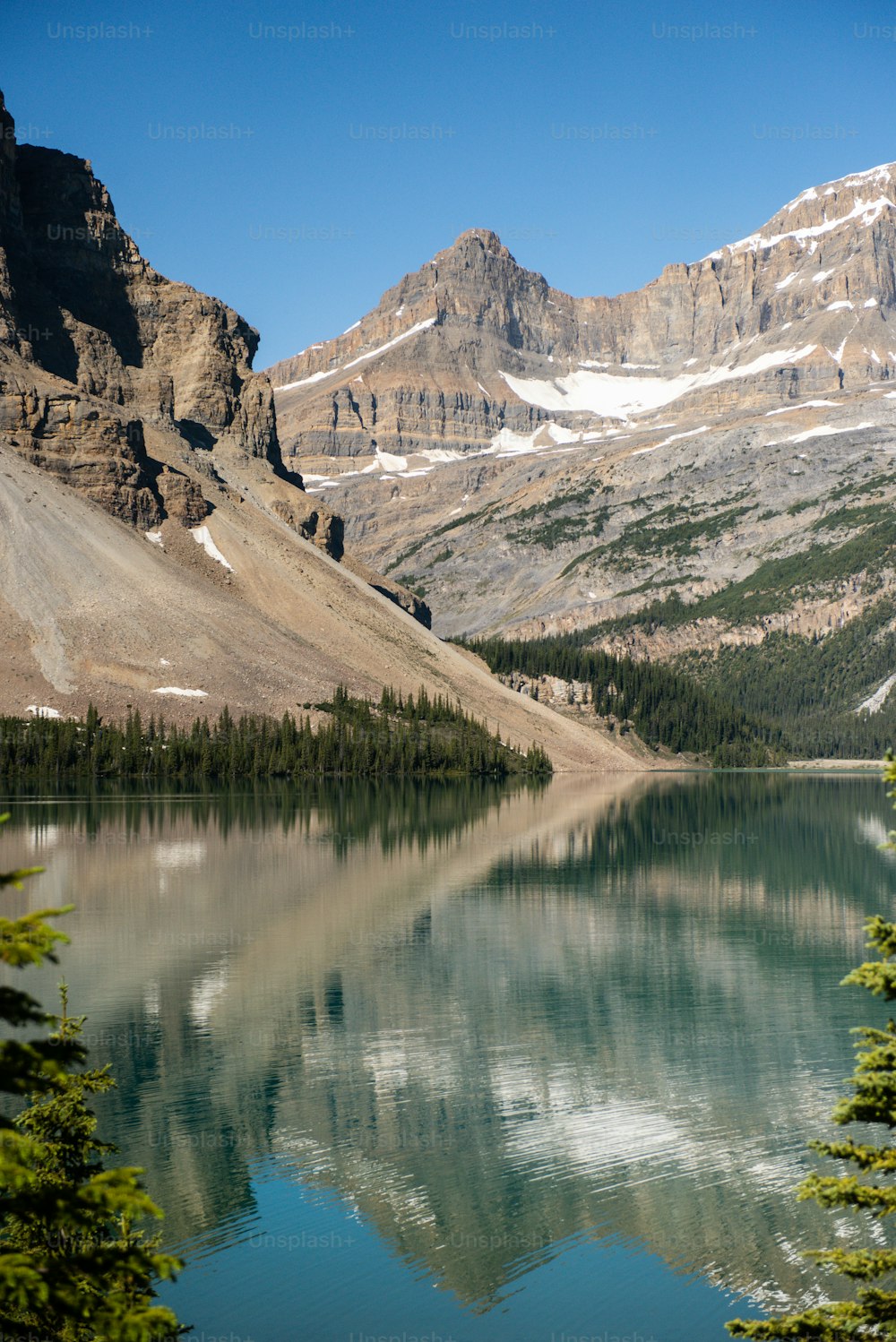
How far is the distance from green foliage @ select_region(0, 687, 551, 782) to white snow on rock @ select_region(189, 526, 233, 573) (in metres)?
30.6

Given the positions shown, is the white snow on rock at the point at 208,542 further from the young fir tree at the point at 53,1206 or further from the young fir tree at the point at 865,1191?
the young fir tree at the point at 53,1206

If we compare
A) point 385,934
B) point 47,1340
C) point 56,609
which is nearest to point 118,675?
point 56,609

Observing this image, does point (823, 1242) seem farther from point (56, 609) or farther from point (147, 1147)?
point (56, 609)

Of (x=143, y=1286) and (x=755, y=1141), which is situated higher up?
(x=143, y=1286)

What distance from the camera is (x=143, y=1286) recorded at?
1098 cm

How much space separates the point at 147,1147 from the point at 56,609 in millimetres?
132987

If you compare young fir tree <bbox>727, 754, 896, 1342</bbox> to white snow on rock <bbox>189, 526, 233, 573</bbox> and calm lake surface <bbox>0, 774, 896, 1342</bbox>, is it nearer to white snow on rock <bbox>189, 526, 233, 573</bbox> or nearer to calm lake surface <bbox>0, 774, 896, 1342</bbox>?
calm lake surface <bbox>0, 774, 896, 1342</bbox>

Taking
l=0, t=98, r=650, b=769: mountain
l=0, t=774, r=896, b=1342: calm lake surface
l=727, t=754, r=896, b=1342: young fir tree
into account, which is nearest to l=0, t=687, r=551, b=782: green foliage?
l=0, t=98, r=650, b=769: mountain

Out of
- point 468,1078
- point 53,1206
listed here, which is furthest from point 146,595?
point 53,1206

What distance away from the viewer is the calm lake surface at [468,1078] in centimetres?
2262

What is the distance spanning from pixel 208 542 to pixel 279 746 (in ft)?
147

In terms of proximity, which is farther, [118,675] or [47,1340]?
[118,675]

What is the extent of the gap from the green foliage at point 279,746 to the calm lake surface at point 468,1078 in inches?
2546

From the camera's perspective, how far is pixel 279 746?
15162 cm
